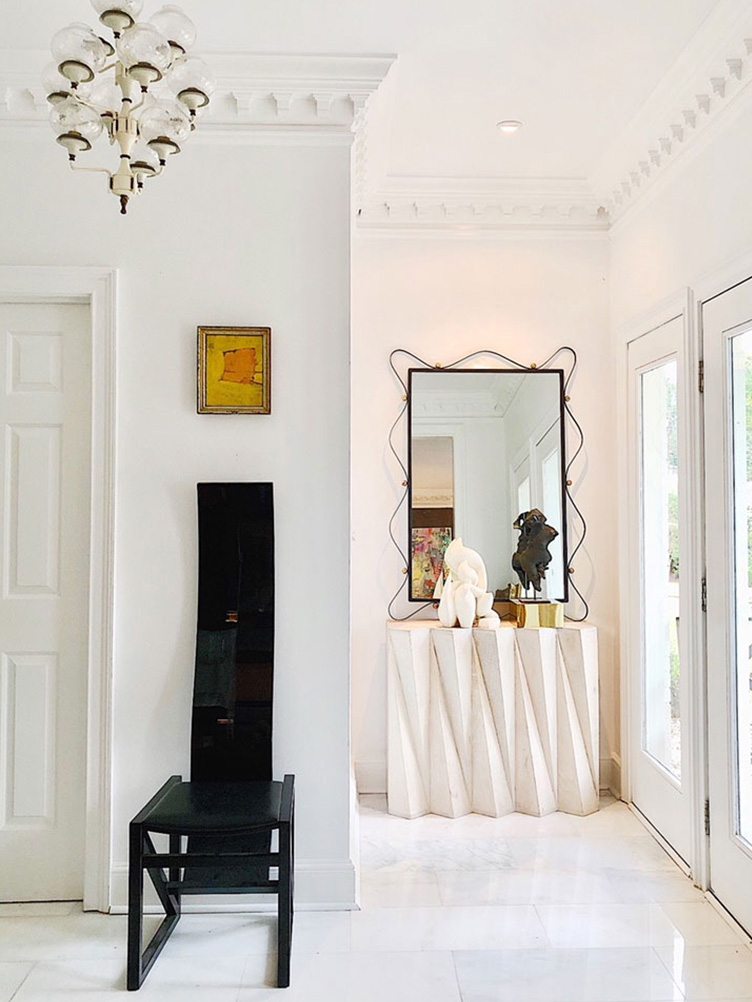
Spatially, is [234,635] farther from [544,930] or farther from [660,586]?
[660,586]

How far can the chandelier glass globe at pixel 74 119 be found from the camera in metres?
1.60

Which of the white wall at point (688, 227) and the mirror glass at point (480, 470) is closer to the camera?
the white wall at point (688, 227)

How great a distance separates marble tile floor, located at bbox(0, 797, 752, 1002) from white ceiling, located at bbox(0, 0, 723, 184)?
270cm

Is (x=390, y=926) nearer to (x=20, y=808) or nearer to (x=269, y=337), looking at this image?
(x=20, y=808)

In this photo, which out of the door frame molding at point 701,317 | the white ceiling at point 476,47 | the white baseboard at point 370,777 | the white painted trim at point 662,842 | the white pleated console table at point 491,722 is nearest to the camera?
the white ceiling at point 476,47

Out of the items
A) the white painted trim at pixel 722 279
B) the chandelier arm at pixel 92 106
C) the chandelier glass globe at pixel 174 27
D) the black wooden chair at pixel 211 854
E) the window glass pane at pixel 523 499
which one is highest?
the chandelier glass globe at pixel 174 27

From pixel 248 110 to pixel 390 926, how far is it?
8.65 feet

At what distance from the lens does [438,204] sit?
3768mm

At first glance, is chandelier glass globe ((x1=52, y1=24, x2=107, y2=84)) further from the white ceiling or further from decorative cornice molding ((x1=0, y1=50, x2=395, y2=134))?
decorative cornice molding ((x1=0, y1=50, x2=395, y2=134))

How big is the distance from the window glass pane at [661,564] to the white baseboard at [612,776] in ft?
1.32

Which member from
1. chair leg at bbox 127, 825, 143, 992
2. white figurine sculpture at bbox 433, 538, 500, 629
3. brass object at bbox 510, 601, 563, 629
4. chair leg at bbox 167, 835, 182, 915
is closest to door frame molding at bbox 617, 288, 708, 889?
brass object at bbox 510, 601, 563, 629

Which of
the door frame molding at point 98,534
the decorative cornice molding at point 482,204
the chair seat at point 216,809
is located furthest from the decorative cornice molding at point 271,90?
the chair seat at point 216,809

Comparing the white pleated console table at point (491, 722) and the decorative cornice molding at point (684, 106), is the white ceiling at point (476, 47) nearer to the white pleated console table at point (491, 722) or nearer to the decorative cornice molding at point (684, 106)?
the decorative cornice molding at point (684, 106)

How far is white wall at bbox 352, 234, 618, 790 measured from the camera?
3.84 m
